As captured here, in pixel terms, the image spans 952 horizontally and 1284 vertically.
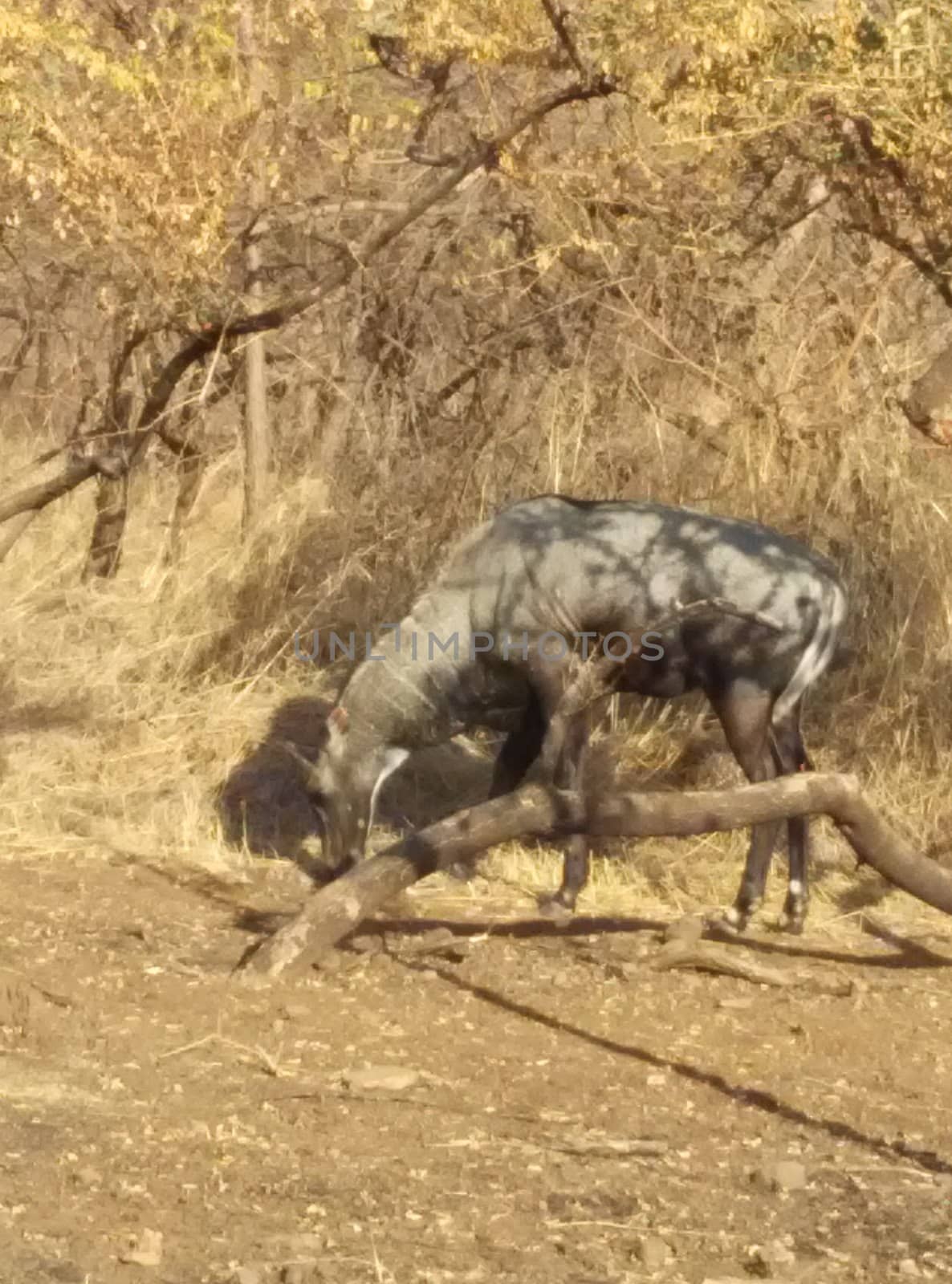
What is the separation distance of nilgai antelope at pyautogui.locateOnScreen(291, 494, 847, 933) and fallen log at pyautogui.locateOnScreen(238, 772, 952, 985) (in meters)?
1.68

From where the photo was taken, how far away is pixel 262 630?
1043 centimetres

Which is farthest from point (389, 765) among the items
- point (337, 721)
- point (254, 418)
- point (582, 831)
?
point (254, 418)

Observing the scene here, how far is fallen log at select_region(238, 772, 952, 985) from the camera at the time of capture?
18.9 ft

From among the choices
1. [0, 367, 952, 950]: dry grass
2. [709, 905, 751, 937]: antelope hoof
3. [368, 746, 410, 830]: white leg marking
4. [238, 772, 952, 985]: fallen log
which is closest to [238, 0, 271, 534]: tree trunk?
[0, 367, 952, 950]: dry grass

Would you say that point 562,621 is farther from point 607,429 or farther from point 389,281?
point 389,281

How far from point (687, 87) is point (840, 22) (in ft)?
2.97

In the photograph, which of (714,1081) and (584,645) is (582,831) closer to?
(714,1081)

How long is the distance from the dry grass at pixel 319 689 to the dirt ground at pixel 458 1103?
794 mm

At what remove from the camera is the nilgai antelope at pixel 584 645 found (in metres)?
8.06

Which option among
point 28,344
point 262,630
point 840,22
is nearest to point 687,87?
point 840,22

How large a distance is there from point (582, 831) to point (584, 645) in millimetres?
2568

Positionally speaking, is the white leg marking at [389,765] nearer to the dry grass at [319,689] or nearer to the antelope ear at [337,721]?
the antelope ear at [337,721]

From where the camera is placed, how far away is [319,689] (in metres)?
10.1

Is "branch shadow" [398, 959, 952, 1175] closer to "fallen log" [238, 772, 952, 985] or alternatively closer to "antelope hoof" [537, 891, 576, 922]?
"fallen log" [238, 772, 952, 985]
